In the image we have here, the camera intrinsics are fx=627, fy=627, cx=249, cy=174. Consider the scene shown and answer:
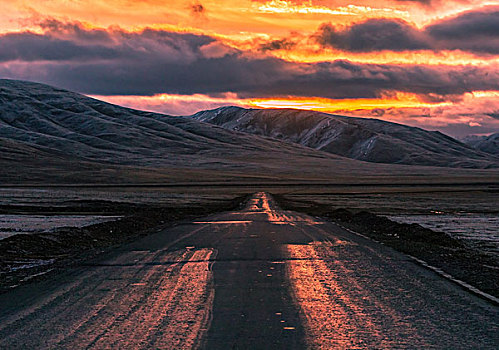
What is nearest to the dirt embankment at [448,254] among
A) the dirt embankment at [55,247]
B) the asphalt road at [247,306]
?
the asphalt road at [247,306]

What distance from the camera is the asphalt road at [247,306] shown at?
9.24 m

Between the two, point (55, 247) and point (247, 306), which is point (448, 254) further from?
point (55, 247)

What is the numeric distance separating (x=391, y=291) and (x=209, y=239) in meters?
12.8

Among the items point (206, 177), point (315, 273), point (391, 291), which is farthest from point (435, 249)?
point (206, 177)

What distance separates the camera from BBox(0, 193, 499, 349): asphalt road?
9.24 meters

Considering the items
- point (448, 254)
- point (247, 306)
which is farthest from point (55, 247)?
point (448, 254)

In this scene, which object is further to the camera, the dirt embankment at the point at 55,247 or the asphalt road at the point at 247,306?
the dirt embankment at the point at 55,247

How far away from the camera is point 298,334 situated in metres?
9.54

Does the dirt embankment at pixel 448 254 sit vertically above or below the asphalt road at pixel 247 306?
below

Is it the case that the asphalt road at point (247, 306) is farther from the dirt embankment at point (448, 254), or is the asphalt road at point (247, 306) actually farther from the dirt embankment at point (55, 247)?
the dirt embankment at point (55, 247)

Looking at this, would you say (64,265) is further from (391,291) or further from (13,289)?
(391,291)

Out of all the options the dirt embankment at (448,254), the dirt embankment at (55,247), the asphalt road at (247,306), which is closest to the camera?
the asphalt road at (247,306)

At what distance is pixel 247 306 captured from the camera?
11633 mm

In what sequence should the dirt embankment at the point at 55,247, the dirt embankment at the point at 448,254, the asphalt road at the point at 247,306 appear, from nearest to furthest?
the asphalt road at the point at 247,306
the dirt embankment at the point at 448,254
the dirt embankment at the point at 55,247
